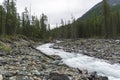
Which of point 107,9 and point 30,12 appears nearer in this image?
point 107,9

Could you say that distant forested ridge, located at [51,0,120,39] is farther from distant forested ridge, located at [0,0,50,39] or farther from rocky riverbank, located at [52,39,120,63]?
rocky riverbank, located at [52,39,120,63]

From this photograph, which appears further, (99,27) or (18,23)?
(99,27)

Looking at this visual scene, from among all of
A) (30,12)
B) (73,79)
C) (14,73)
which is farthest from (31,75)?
(30,12)

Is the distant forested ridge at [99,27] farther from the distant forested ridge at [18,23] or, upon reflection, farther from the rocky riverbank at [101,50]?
the rocky riverbank at [101,50]

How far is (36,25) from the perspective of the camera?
342ft

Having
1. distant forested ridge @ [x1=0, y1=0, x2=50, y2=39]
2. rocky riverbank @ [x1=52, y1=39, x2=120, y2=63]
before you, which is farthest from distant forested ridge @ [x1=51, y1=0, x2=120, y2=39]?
rocky riverbank @ [x1=52, y1=39, x2=120, y2=63]

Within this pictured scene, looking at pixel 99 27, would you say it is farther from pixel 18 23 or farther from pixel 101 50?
pixel 101 50

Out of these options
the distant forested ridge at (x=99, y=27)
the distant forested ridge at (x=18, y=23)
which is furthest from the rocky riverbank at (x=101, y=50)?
the distant forested ridge at (x=99, y=27)

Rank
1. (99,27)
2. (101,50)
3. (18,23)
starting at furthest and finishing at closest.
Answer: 1. (99,27)
2. (18,23)
3. (101,50)

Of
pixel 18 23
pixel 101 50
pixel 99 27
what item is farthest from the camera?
pixel 99 27

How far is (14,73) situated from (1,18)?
208 feet

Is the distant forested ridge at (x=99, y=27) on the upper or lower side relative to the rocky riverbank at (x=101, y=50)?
upper

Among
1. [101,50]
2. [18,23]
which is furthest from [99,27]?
[101,50]

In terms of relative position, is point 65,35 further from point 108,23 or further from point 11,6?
point 11,6
